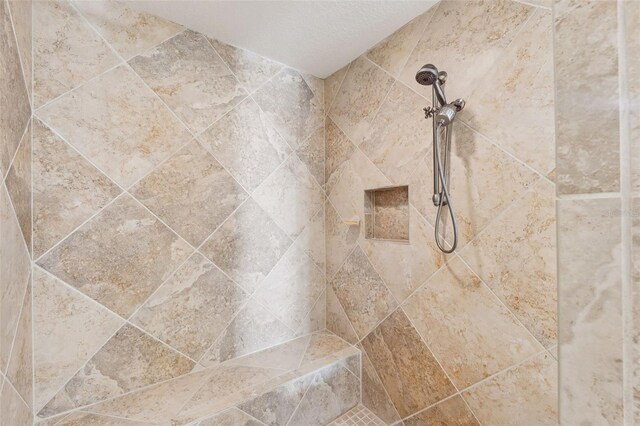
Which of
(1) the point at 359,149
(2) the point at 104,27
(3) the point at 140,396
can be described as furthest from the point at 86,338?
(1) the point at 359,149

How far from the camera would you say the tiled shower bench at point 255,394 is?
3.61 feet

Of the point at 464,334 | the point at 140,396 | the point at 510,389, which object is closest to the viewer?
the point at 510,389

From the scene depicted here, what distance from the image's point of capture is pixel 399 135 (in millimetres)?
1361

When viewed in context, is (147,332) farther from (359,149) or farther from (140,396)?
(359,149)

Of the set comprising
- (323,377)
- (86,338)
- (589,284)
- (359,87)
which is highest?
(359,87)

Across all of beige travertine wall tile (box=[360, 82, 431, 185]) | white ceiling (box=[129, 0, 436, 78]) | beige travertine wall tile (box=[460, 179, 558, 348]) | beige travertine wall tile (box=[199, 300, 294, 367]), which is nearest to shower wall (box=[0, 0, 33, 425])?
white ceiling (box=[129, 0, 436, 78])

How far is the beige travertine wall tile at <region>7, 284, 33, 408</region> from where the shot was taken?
2.65 feet

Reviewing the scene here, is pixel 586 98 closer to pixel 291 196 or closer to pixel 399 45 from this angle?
pixel 399 45

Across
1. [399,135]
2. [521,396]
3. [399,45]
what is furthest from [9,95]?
[521,396]

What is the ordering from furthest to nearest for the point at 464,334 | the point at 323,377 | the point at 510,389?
the point at 323,377 → the point at 464,334 → the point at 510,389

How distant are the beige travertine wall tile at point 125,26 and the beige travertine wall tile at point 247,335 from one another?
4.53ft

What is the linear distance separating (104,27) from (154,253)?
1.02 meters

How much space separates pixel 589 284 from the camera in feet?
0.96

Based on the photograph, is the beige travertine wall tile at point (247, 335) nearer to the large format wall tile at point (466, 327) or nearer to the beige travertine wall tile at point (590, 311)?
the large format wall tile at point (466, 327)
